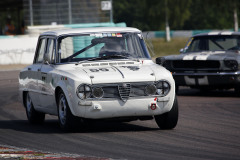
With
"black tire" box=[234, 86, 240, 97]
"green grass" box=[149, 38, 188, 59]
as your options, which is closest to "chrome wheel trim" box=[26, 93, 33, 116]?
"black tire" box=[234, 86, 240, 97]

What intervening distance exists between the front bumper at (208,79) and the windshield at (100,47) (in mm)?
4846

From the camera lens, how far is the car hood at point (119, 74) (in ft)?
29.6

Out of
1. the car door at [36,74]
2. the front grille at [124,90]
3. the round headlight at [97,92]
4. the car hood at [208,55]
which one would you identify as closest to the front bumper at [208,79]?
the car hood at [208,55]

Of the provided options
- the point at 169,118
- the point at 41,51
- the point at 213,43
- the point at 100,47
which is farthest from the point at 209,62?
the point at 169,118

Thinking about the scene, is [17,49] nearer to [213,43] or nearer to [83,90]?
[213,43]

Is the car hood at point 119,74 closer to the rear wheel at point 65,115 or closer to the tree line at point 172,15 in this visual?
the rear wheel at point 65,115

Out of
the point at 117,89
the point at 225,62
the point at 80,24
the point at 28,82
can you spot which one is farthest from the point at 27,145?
the point at 80,24

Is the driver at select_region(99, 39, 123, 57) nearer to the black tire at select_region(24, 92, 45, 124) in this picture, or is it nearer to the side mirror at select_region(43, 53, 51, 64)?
the side mirror at select_region(43, 53, 51, 64)

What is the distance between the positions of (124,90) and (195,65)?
656cm

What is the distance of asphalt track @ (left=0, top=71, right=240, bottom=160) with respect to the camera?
751 centimetres

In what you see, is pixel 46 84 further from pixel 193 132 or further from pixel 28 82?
pixel 193 132

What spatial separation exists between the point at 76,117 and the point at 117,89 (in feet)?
2.31

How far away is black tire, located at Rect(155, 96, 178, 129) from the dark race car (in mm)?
5522

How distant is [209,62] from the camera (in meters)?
15.1
